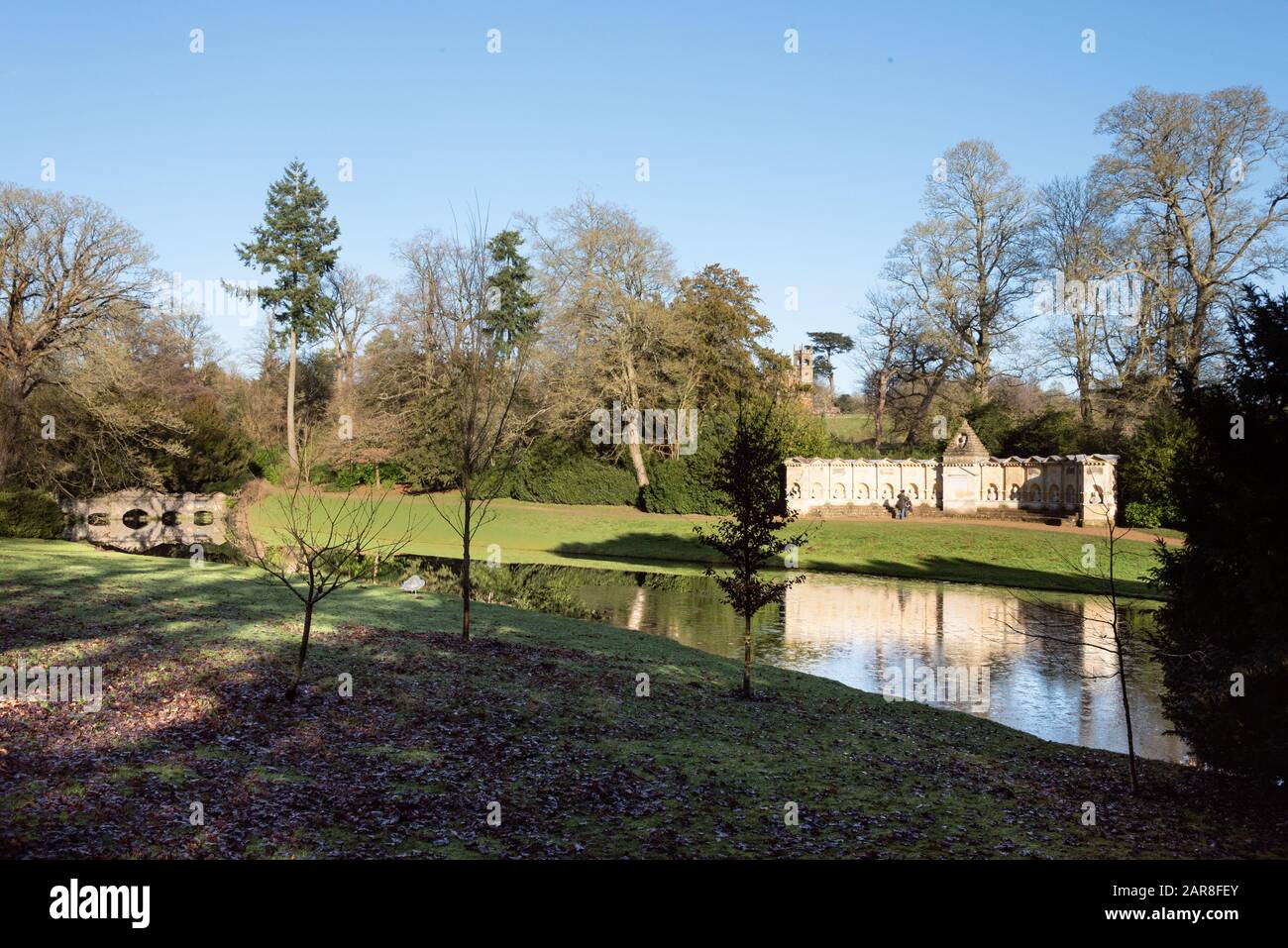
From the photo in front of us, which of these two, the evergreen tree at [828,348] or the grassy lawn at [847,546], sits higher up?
the evergreen tree at [828,348]

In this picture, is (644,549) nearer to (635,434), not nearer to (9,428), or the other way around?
Result: (635,434)

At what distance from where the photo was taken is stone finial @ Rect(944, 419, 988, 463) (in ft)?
148

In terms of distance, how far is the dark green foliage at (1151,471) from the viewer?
38.4 m

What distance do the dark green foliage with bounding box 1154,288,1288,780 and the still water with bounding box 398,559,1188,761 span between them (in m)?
1.11

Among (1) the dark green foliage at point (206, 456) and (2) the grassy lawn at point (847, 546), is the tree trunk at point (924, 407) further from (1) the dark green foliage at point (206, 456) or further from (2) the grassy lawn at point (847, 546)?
(1) the dark green foliage at point (206, 456)

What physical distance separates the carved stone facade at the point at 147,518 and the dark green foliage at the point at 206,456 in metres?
1.06

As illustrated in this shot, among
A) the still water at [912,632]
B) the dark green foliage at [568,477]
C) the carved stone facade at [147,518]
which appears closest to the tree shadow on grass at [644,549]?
the still water at [912,632]

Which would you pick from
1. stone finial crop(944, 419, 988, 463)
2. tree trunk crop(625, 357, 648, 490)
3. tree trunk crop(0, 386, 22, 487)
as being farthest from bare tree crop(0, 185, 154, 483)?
stone finial crop(944, 419, 988, 463)

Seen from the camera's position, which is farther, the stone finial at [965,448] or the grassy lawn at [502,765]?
the stone finial at [965,448]

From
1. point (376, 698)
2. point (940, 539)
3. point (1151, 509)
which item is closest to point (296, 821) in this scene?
point (376, 698)

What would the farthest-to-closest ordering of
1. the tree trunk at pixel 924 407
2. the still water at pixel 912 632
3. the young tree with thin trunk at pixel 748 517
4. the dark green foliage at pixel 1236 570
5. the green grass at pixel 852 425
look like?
1. the green grass at pixel 852 425
2. the tree trunk at pixel 924 407
3. the young tree with thin trunk at pixel 748 517
4. the still water at pixel 912 632
5. the dark green foliage at pixel 1236 570

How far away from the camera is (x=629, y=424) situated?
2032 inches

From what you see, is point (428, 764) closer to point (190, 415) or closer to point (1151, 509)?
point (1151, 509)

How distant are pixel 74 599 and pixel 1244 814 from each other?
18093mm
